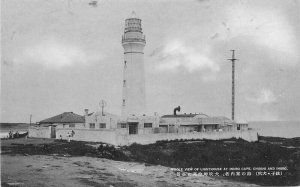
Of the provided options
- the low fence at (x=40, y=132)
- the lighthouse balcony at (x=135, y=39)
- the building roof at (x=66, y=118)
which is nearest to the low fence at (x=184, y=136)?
the low fence at (x=40, y=132)

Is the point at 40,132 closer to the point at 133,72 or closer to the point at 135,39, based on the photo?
the point at 133,72

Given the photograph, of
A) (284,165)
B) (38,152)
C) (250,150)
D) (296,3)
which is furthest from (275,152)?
(38,152)

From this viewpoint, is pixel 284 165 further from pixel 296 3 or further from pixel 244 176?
pixel 296 3

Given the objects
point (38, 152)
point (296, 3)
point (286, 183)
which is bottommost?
point (286, 183)

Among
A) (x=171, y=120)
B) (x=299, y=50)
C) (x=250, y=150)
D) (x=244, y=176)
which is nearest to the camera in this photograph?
(x=244, y=176)

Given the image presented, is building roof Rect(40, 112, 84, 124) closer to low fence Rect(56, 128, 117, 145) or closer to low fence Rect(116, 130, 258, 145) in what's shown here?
low fence Rect(56, 128, 117, 145)

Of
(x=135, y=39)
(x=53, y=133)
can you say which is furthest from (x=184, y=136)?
(x=53, y=133)

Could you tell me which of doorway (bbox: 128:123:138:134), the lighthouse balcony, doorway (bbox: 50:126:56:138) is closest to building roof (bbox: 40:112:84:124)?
doorway (bbox: 50:126:56:138)
